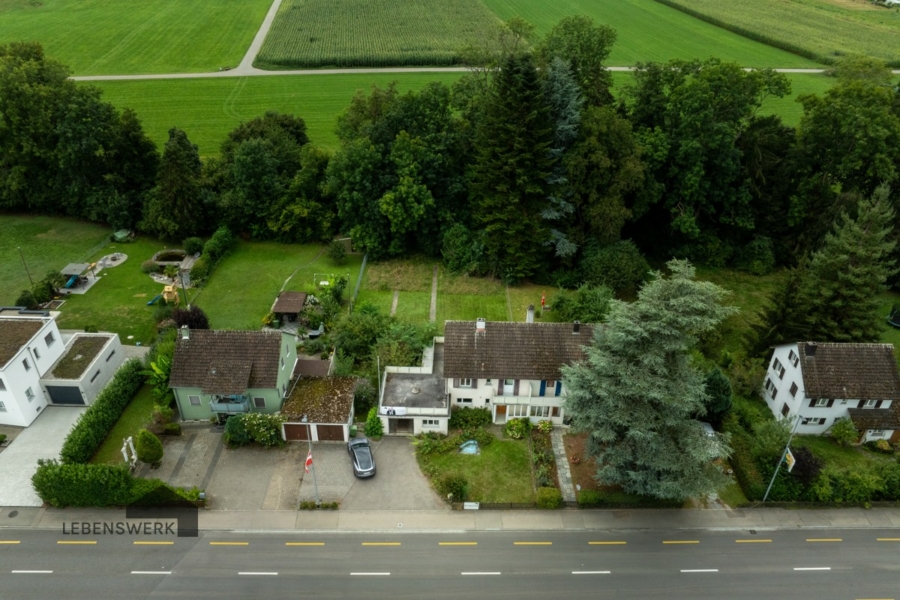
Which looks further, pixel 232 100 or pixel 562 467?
pixel 232 100

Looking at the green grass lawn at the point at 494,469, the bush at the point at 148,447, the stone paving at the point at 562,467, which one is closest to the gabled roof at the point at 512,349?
the stone paving at the point at 562,467

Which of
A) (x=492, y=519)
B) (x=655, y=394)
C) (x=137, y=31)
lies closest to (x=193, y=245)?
(x=492, y=519)

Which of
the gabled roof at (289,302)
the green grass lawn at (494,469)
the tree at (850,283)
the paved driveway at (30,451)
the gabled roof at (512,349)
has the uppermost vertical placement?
the tree at (850,283)

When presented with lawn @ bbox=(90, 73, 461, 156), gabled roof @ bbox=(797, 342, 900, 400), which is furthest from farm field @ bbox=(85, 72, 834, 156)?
gabled roof @ bbox=(797, 342, 900, 400)

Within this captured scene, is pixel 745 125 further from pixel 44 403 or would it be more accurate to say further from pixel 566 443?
pixel 44 403

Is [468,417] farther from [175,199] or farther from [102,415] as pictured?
[175,199]

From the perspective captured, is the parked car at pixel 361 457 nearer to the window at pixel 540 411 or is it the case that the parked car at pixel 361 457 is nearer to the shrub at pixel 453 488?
the shrub at pixel 453 488
